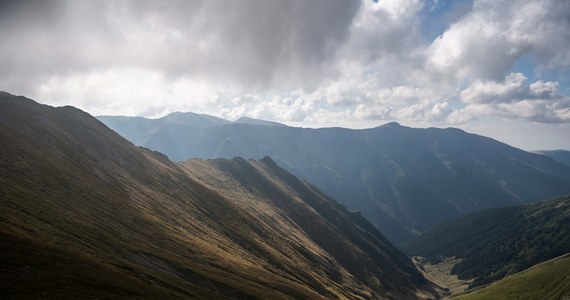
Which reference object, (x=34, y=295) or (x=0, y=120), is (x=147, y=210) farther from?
(x=34, y=295)

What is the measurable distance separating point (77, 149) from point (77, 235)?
98507mm

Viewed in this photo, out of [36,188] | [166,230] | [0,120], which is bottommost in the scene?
[166,230]

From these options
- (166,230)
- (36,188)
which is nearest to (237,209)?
(166,230)

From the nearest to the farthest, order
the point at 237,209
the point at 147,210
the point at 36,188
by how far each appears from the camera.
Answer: the point at 36,188, the point at 147,210, the point at 237,209

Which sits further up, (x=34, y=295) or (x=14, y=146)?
(x=14, y=146)

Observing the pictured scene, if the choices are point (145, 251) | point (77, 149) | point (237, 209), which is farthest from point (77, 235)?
point (237, 209)

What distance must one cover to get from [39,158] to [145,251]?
5734cm

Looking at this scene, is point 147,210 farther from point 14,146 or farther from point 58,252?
point 58,252

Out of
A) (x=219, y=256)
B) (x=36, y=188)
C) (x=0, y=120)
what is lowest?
(x=219, y=256)

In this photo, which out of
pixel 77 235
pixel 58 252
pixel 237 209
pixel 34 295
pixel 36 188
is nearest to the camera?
pixel 34 295

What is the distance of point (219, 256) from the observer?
115812mm

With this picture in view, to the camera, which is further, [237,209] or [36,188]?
[237,209]

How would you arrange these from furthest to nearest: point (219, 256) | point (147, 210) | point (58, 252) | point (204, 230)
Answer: point (204, 230) < point (147, 210) < point (219, 256) < point (58, 252)

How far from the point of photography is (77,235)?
7769cm
